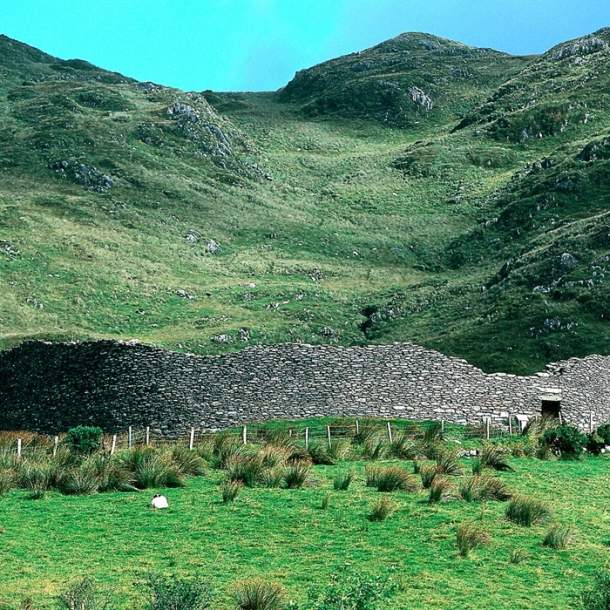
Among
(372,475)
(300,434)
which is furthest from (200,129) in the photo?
(372,475)

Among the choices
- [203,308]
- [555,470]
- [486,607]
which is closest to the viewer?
[486,607]

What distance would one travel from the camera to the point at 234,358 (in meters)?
35.8

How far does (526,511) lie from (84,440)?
1446 cm

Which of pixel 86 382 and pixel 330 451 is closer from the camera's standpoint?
pixel 330 451

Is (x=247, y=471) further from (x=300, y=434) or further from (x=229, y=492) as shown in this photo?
(x=300, y=434)

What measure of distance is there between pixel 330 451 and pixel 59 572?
11425 millimetres

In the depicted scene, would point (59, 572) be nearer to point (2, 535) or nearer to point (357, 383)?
point (2, 535)

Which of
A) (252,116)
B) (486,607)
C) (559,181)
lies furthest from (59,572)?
(252,116)

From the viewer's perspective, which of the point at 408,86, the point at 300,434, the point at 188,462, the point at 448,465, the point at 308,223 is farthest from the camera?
the point at 408,86

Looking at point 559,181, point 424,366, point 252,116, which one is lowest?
point 424,366

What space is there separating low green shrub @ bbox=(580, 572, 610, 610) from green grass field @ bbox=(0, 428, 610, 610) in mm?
600

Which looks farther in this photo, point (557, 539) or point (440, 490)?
point (440, 490)

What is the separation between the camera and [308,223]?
282 ft

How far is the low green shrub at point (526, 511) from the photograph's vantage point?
1644cm
